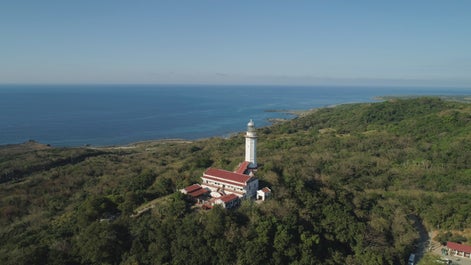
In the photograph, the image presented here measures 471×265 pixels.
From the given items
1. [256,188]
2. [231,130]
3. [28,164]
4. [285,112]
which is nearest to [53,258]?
[256,188]

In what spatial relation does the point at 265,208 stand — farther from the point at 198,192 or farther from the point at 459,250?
the point at 459,250

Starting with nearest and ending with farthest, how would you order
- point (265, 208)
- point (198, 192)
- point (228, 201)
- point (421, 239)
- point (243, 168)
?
point (265, 208)
point (228, 201)
point (198, 192)
point (243, 168)
point (421, 239)

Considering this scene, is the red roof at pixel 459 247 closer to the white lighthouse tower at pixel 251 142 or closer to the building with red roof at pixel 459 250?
the building with red roof at pixel 459 250

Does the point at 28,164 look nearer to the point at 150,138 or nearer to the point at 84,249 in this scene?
the point at 150,138

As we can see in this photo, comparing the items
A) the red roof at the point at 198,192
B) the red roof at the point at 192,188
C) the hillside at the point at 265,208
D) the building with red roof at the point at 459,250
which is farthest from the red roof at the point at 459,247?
the red roof at the point at 192,188

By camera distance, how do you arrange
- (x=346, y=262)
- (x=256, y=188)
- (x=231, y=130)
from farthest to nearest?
1. (x=231, y=130)
2. (x=256, y=188)
3. (x=346, y=262)

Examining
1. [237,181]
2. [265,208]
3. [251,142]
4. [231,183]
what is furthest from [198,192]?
[251,142]
